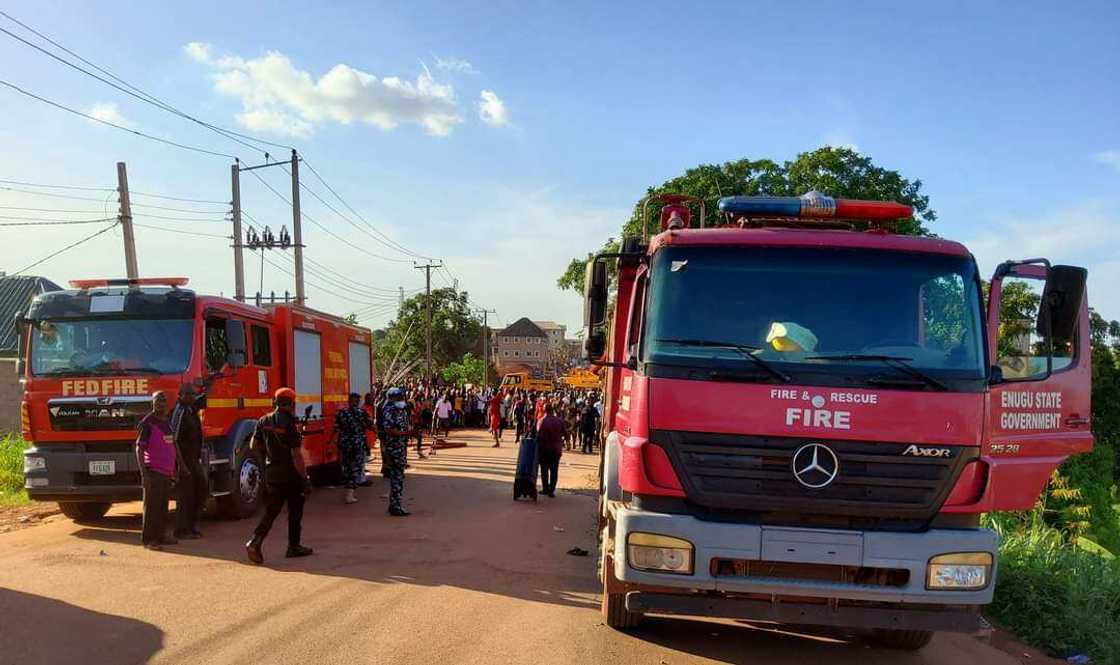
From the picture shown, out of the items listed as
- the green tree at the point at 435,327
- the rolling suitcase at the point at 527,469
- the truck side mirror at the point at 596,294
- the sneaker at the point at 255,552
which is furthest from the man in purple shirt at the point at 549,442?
the green tree at the point at 435,327

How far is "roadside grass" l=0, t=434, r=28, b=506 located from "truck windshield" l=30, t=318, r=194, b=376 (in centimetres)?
395

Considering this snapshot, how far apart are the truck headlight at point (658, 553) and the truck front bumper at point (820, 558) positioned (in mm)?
30

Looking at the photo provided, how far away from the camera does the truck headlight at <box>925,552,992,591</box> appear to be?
4648 mm

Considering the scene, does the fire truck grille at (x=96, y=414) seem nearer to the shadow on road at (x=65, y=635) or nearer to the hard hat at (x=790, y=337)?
the shadow on road at (x=65, y=635)

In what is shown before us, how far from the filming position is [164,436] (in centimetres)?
886

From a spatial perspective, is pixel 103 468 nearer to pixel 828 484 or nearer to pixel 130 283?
pixel 130 283

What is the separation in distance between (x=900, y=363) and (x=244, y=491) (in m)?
8.86

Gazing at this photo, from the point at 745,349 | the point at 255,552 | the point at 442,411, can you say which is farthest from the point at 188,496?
the point at 442,411

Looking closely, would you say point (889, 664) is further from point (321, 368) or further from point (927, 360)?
point (321, 368)

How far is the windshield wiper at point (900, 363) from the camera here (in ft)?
15.8

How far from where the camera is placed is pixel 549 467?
44.8 feet

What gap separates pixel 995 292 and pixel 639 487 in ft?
13.3

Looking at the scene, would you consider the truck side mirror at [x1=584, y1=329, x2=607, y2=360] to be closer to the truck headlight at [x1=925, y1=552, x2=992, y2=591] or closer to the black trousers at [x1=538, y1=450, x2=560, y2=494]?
the truck headlight at [x1=925, y1=552, x2=992, y2=591]

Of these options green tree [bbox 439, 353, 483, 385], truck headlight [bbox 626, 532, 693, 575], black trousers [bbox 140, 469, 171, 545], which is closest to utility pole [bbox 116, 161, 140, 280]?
black trousers [bbox 140, 469, 171, 545]
